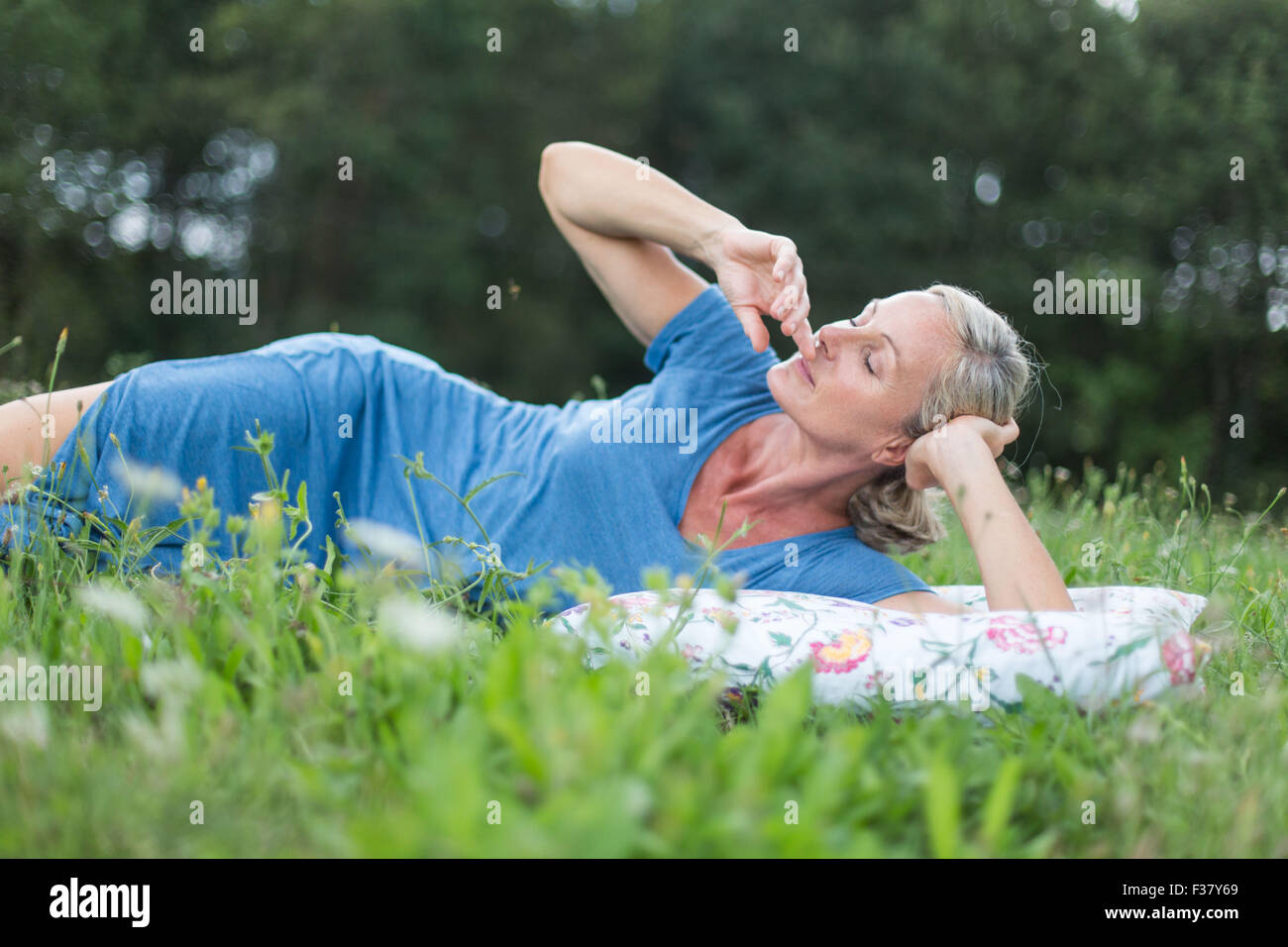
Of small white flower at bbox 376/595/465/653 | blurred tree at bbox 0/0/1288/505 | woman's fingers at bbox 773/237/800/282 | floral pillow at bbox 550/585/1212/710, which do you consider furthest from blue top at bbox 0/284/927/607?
blurred tree at bbox 0/0/1288/505

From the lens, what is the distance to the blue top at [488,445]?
7.55ft

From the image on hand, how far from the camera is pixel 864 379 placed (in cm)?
243

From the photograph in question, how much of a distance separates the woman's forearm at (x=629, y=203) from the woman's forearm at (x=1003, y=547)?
0.95 m

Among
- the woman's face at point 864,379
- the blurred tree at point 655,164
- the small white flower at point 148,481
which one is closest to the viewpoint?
the small white flower at point 148,481

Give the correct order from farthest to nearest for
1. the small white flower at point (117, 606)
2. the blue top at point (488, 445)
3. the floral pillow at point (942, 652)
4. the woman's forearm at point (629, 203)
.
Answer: the woman's forearm at point (629, 203) → the blue top at point (488, 445) → the floral pillow at point (942, 652) → the small white flower at point (117, 606)

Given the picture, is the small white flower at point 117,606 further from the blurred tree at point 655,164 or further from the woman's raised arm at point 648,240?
the blurred tree at point 655,164

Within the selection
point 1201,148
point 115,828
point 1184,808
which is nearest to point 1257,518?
point 1184,808

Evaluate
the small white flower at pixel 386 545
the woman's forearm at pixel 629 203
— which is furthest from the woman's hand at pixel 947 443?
the small white flower at pixel 386 545

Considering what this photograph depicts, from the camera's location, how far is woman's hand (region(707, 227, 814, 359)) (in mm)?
2365

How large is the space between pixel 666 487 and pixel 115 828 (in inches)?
64.7

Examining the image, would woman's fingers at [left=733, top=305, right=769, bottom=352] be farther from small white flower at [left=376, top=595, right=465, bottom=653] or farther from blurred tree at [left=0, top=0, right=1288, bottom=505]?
blurred tree at [left=0, top=0, right=1288, bottom=505]

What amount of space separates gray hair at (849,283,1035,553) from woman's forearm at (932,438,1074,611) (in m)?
0.25
